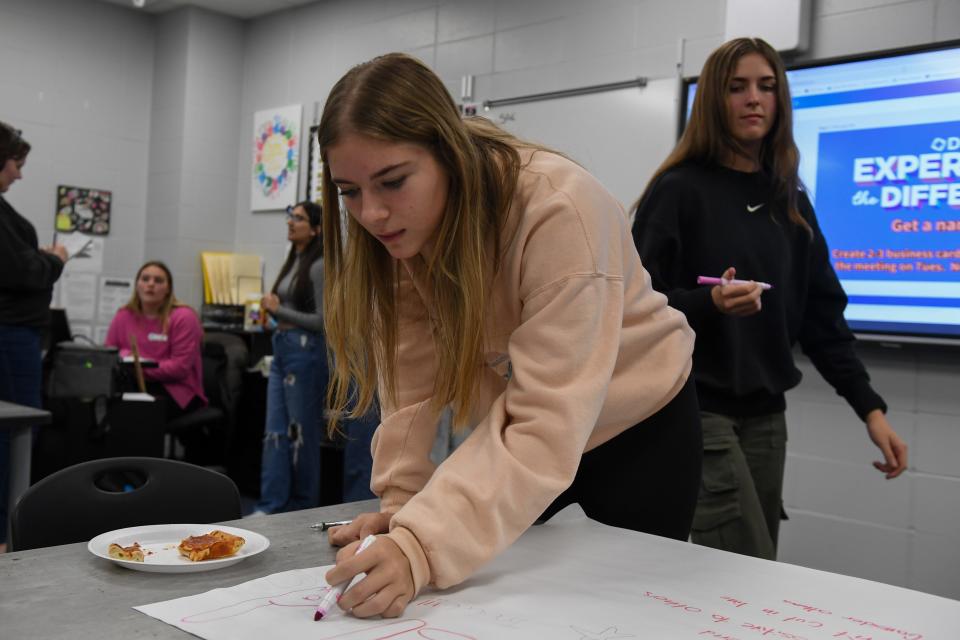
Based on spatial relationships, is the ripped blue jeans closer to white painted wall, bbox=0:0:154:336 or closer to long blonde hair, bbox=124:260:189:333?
long blonde hair, bbox=124:260:189:333

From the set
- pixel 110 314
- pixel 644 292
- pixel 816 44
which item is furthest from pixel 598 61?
pixel 110 314

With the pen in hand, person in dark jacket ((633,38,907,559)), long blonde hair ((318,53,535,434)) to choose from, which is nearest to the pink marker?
person in dark jacket ((633,38,907,559))

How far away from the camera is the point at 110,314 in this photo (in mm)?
5312

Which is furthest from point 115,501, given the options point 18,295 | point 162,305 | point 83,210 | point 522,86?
point 83,210

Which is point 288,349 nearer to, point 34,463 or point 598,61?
point 34,463

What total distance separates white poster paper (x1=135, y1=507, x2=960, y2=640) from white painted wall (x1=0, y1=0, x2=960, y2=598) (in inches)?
78.7

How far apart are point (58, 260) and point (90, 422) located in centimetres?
74

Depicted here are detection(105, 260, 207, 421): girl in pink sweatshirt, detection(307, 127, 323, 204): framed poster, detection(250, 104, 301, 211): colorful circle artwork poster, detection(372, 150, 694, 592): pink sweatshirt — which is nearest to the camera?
detection(372, 150, 694, 592): pink sweatshirt

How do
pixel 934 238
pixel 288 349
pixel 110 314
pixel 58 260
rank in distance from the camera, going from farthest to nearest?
pixel 110 314 → pixel 288 349 → pixel 58 260 → pixel 934 238

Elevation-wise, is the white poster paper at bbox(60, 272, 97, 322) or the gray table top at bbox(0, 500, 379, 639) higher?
the white poster paper at bbox(60, 272, 97, 322)

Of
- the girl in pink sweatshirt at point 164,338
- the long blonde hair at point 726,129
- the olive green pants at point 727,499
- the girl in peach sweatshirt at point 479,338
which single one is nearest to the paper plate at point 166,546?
the girl in peach sweatshirt at point 479,338

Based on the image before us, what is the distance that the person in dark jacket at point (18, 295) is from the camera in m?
3.14

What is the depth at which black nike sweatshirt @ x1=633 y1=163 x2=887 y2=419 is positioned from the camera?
5.67ft

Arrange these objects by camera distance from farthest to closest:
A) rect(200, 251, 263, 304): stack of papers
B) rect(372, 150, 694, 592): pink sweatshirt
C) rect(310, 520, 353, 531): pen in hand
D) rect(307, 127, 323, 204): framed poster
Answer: rect(200, 251, 263, 304): stack of papers, rect(307, 127, 323, 204): framed poster, rect(310, 520, 353, 531): pen in hand, rect(372, 150, 694, 592): pink sweatshirt
